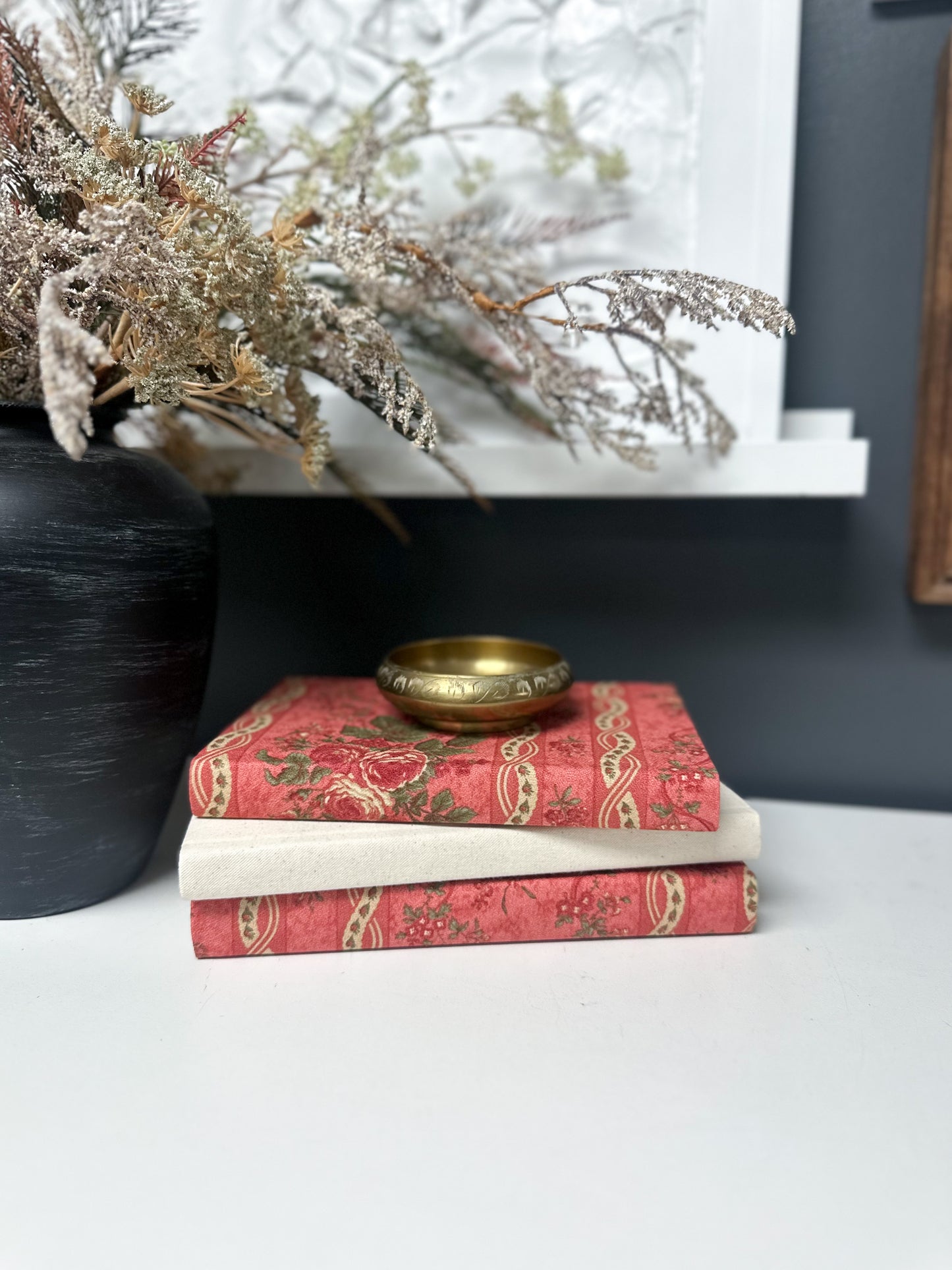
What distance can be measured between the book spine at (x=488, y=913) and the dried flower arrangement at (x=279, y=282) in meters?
0.27

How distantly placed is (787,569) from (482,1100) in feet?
1.91

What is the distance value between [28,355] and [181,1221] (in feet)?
1.51

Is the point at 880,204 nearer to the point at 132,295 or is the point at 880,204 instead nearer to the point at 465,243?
the point at 465,243

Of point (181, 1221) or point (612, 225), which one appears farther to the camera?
point (612, 225)

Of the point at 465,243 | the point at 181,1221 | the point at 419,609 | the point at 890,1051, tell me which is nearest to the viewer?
the point at 181,1221

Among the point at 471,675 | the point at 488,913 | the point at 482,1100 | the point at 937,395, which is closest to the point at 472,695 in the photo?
the point at 471,675

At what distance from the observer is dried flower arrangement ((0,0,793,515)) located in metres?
0.47

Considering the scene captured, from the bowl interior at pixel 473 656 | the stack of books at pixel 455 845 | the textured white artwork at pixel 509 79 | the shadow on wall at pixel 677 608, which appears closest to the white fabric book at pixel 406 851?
the stack of books at pixel 455 845

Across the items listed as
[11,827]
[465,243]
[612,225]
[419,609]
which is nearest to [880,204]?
[612,225]

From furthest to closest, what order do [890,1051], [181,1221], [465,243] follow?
[465,243], [890,1051], [181,1221]

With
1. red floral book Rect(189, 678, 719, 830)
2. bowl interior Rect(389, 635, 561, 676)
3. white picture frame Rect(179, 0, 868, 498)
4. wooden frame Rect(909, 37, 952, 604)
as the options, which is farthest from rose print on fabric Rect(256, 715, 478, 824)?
wooden frame Rect(909, 37, 952, 604)

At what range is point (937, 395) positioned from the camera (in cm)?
78

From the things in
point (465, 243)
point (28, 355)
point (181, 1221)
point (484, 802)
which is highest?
point (465, 243)

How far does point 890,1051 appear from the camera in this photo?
473mm
